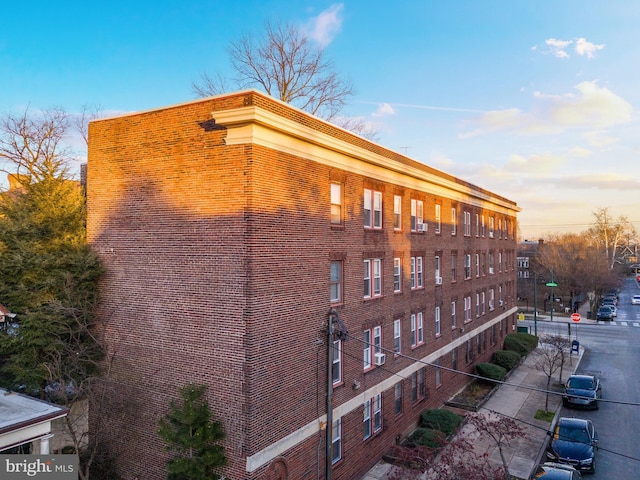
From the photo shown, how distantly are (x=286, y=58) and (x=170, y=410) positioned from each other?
2471 cm

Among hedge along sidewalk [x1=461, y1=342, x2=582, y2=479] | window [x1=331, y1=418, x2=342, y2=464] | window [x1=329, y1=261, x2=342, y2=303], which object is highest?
window [x1=329, y1=261, x2=342, y2=303]

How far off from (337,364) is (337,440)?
2518 mm

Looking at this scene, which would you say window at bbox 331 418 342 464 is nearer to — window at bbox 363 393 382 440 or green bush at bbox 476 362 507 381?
window at bbox 363 393 382 440

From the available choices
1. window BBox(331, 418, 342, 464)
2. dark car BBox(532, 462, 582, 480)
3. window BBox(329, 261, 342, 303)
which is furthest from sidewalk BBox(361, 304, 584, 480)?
window BBox(329, 261, 342, 303)

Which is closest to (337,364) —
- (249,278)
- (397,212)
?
(249,278)

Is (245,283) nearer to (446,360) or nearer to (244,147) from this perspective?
(244,147)

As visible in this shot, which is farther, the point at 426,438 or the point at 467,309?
the point at 467,309

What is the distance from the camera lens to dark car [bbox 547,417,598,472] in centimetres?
1711

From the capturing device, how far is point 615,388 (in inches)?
1110

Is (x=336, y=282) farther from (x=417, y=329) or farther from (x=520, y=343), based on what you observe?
(x=520, y=343)

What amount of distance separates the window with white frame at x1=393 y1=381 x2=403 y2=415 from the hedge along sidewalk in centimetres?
333

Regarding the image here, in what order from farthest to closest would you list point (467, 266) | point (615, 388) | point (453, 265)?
point (467, 266) → point (615, 388) → point (453, 265)

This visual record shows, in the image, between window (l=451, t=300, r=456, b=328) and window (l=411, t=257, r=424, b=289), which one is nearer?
window (l=411, t=257, r=424, b=289)

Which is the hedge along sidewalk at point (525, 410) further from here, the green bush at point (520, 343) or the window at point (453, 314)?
the window at point (453, 314)
